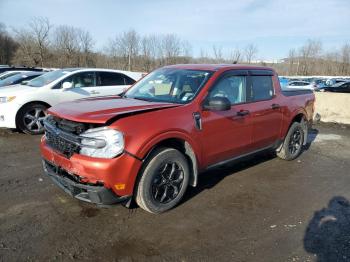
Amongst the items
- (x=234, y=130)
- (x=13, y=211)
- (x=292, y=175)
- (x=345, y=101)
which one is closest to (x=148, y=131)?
(x=234, y=130)

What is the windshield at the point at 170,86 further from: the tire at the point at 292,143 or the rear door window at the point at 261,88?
the tire at the point at 292,143

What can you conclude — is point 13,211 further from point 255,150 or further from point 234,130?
point 255,150

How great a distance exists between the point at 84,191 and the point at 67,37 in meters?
61.6

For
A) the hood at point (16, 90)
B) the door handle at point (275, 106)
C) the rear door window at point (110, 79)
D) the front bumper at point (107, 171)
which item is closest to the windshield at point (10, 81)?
the hood at point (16, 90)

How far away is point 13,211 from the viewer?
3.97m

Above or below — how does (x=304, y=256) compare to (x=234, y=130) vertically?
below

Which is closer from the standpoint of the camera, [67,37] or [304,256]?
[304,256]

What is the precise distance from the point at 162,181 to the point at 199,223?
2.12 feet

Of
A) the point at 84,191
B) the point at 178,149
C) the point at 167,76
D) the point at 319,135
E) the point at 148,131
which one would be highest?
the point at 167,76

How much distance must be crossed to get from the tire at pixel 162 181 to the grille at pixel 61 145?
2.62 ft

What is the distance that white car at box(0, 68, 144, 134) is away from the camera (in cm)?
769

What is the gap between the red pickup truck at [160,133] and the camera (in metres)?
3.48

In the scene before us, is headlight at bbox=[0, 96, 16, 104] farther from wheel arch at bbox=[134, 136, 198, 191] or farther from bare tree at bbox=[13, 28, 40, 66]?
bare tree at bbox=[13, 28, 40, 66]

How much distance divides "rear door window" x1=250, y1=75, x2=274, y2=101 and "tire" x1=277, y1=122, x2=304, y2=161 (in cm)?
107
